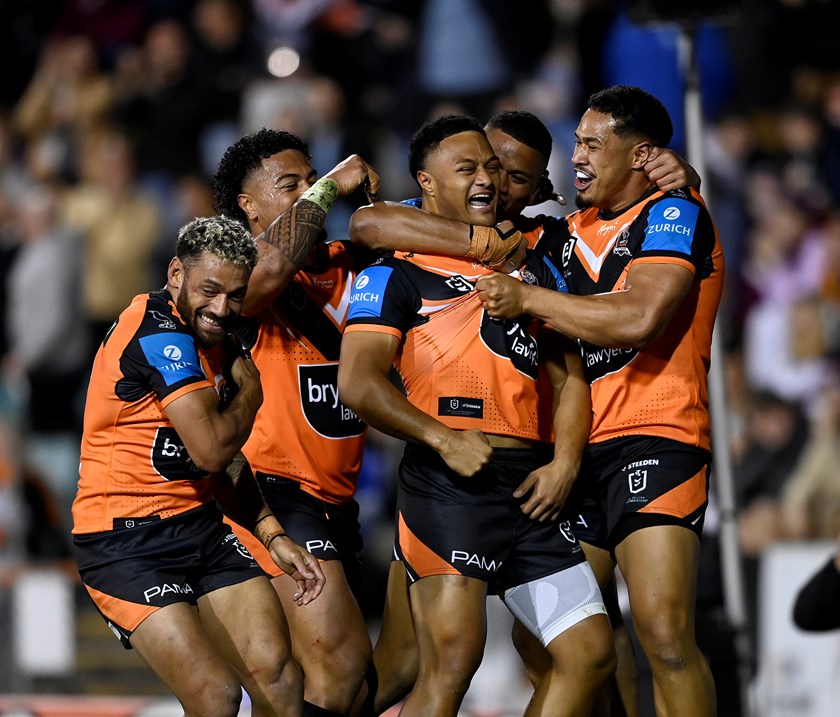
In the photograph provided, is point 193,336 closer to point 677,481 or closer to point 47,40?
point 677,481

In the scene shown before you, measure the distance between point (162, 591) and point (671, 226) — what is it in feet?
8.44

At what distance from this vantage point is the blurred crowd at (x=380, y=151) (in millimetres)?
12117

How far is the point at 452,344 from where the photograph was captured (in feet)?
19.9

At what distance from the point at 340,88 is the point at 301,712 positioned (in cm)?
930

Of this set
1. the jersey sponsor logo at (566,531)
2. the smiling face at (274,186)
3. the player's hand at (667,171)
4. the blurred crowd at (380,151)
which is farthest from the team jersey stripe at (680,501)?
the blurred crowd at (380,151)

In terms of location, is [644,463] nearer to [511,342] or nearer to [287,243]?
[511,342]

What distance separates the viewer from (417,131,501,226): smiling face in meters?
6.27

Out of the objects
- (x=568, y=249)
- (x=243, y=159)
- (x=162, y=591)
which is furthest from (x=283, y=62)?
(x=162, y=591)

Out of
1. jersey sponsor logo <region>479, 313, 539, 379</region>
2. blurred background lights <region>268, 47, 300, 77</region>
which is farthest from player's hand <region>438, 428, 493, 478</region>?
blurred background lights <region>268, 47, 300, 77</region>

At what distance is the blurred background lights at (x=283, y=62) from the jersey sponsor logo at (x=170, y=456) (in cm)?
844

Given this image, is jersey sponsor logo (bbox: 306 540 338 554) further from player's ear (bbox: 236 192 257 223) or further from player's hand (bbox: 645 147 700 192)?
player's hand (bbox: 645 147 700 192)

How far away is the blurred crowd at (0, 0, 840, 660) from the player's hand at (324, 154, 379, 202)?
15.1 ft

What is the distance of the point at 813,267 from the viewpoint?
12.6 metres

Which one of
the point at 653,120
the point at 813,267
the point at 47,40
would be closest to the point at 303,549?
the point at 653,120
